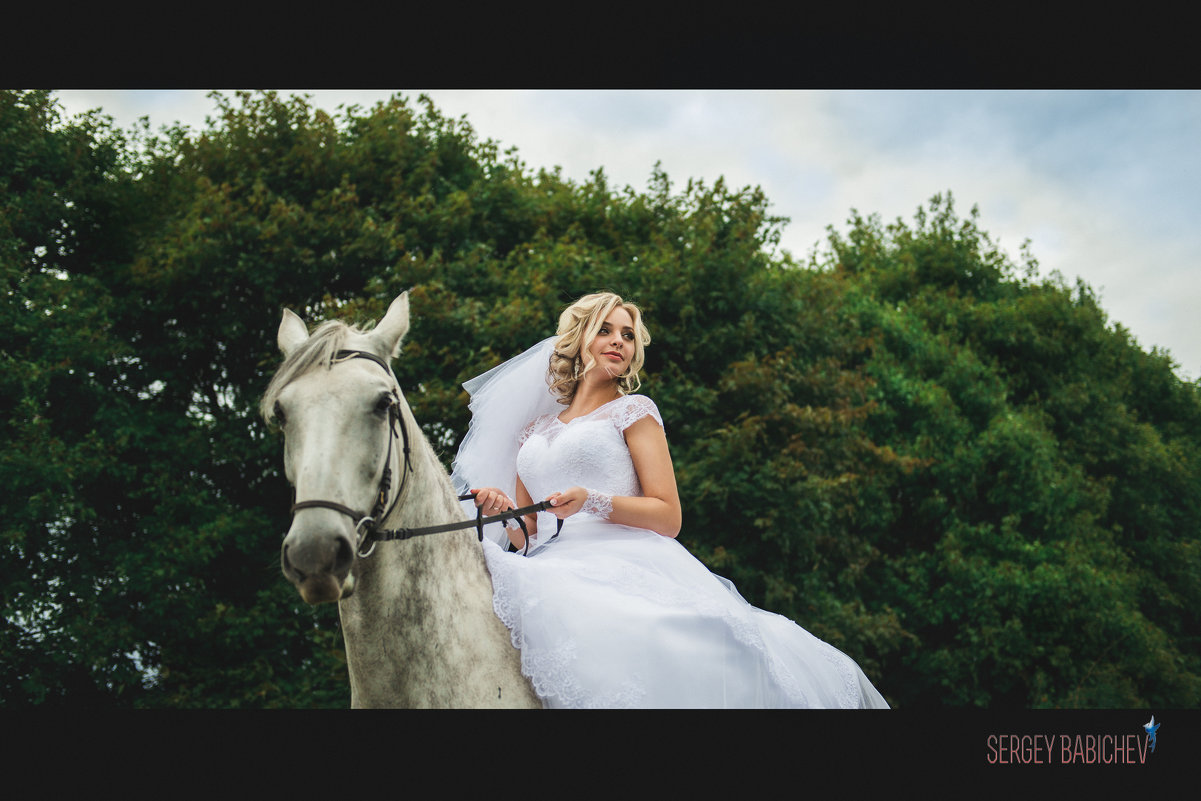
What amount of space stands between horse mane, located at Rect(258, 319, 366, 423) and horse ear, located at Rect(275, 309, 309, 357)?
0.39 ft

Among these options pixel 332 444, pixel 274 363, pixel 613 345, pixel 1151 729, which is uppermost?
pixel 274 363

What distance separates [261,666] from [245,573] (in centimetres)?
144

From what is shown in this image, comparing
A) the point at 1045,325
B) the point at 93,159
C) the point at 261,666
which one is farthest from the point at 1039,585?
the point at 93,159

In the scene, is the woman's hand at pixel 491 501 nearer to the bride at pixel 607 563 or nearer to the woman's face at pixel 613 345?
the bride at pixel 607 563

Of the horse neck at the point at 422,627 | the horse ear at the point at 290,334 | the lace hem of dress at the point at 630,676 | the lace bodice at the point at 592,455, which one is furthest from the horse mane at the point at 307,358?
the lace bodice at the point at 592,455

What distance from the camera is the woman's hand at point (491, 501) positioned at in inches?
128

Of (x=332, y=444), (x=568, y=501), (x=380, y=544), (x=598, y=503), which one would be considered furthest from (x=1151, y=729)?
(x=332, y=444)

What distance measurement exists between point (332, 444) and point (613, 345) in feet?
5.04

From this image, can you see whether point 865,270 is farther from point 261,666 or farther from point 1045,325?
point 261,666

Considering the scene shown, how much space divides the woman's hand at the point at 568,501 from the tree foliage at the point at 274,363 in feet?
20.5

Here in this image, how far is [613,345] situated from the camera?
3.71 metres

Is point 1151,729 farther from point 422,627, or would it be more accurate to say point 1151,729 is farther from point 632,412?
point 422,627

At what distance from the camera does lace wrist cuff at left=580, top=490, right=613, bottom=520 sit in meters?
3.29

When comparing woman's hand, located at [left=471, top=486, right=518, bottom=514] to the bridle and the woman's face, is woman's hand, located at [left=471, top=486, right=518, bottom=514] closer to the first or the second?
the bridle
